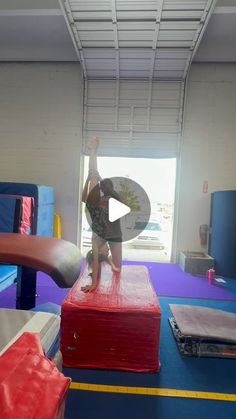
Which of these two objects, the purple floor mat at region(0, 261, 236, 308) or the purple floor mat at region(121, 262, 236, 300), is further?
the purple floor mat at region(121, 262, 236, 300)

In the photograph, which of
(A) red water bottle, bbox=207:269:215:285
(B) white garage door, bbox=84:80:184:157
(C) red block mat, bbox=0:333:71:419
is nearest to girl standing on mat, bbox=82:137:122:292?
(C) red block mat, bbox=0:333:71:419

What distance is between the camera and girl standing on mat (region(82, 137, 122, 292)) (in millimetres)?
2492

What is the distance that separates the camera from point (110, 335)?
2154 mm

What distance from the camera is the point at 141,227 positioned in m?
2.76

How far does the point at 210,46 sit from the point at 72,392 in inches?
212

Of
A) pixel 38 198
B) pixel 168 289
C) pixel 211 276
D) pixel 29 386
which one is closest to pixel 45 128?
pixel 38 198

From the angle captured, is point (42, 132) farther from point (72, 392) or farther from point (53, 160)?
point (72, 392)

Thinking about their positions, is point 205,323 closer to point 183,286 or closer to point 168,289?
point 168,289

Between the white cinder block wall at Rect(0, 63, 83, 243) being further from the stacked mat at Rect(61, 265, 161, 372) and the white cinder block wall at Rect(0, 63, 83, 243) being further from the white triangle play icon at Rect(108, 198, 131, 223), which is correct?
the stacked mat at Rect(61, 265, 161, 372)

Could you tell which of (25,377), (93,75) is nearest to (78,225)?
(93,75)

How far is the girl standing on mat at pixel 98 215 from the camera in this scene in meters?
2.49

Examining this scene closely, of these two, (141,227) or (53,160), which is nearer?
(141,227)

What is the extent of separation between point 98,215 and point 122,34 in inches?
130
